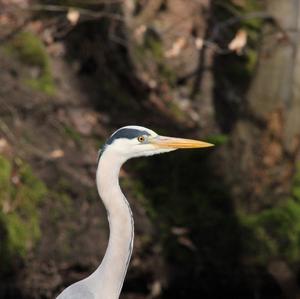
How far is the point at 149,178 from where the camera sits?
798cm

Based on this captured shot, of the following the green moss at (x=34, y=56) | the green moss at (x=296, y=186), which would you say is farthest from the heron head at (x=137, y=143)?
the green moss at (x=34, y=56)

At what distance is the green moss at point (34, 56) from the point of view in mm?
8328

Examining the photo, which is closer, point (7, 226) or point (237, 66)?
point (7, 226)

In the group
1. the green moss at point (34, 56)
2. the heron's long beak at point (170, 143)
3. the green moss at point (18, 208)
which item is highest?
the heron's long beak at point (170, 143)

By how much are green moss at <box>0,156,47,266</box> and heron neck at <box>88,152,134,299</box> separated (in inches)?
95.0

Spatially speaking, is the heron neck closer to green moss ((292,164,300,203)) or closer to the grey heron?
the grey heron

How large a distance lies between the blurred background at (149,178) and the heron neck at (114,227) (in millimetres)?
2404

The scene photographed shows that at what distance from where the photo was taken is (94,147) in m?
8.02

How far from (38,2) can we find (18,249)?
9.08 feet

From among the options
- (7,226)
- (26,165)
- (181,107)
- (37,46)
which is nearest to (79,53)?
(37,46)

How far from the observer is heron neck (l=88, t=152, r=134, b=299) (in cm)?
425

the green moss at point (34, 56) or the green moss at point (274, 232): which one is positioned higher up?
the green moss at point (34, 56)

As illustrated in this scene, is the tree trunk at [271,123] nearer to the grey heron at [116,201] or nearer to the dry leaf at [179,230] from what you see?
the dry leaf at [179,230]

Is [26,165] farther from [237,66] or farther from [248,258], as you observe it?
[237,66]
